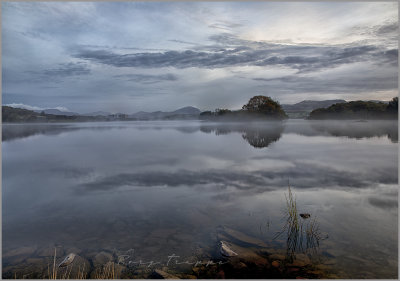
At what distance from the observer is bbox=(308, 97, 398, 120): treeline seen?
277ft

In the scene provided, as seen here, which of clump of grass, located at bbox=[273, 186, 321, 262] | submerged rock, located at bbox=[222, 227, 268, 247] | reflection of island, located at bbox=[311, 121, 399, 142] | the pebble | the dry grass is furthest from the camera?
reflection of island, located at bbox=[311, 121, 399, 142]

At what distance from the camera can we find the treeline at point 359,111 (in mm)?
84287

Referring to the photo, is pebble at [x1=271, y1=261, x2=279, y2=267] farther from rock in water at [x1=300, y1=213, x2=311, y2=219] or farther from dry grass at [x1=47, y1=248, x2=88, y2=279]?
dry grass at [x1=47, y1=248, x2=88, y2=279]

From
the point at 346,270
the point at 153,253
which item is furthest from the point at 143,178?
the point at 346,270

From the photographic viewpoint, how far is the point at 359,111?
10281cm

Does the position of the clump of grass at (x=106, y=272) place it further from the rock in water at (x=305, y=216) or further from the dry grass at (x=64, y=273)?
the rock in water at (x=305, y=216)

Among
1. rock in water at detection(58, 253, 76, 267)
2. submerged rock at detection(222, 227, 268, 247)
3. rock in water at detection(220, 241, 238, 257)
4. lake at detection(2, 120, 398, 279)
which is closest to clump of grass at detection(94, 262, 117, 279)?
lake at detection(2, 120, 398, 279)

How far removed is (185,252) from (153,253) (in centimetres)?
69

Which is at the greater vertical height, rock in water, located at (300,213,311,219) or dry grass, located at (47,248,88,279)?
rock in water, located at (300,213,311,219)

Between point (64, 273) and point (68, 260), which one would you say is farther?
point (68, 260)

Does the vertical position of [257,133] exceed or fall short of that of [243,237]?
it falls short

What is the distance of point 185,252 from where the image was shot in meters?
5.80

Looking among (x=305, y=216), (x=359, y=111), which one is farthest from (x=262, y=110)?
(x=305, y=216)

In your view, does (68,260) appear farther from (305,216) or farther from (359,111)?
(359,111)
